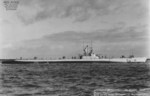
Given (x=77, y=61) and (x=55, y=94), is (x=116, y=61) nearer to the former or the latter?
(x=77, y=61)

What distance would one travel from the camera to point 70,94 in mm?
24000

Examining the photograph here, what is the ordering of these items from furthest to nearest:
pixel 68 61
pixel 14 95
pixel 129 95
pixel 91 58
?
1. pixel 68 61
2. pixel 91 58
3. pixel 14 95
4. pixel 129 95

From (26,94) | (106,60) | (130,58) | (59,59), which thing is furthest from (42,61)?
(26,94)

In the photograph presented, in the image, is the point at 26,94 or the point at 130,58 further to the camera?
the point at 130,58

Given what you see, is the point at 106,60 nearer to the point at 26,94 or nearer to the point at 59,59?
the point at 59,59

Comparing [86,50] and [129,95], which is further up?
[86,50]

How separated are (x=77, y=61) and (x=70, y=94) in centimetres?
13733

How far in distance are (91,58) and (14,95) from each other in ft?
446

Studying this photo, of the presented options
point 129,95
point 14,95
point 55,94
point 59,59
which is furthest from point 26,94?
point 59,59

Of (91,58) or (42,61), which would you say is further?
(42,61)

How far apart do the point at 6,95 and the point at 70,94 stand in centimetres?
610

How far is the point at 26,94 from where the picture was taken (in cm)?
2444

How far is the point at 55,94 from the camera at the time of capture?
2395 centimetres

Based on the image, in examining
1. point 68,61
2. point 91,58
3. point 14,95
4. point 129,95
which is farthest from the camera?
point 68,61
